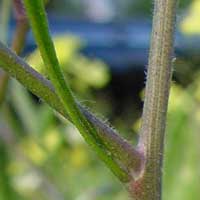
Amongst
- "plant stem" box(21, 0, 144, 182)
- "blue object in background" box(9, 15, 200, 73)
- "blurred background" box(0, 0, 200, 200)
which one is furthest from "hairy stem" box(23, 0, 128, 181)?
"blue object in background" box(9, 15, 200, 73)

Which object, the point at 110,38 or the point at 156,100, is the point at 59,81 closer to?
the point at 156,100

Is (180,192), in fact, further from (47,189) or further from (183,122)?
(47,189)

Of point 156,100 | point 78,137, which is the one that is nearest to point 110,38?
point 78,137

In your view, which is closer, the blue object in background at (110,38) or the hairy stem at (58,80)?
the hairy stem at (58,80)

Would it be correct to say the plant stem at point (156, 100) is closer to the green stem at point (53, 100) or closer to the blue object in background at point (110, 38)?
the green stem at point (53, 100)

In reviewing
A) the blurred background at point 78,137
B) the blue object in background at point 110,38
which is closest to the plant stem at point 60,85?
the blurred background at point 78,137

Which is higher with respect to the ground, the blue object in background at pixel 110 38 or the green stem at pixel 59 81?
the green stem at pixel 59 81

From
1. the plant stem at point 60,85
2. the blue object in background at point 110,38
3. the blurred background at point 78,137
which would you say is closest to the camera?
the plant stem at point 60,85

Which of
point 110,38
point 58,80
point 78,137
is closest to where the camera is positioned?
point 58,80

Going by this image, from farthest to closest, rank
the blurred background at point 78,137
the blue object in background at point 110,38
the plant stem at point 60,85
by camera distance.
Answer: the blue object in background at point 110,38 → the blurred background at point 78,137 → the plant stem at point 60,85

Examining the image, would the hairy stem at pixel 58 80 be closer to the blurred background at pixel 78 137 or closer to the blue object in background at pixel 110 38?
the blurred background at pixel 78 137
